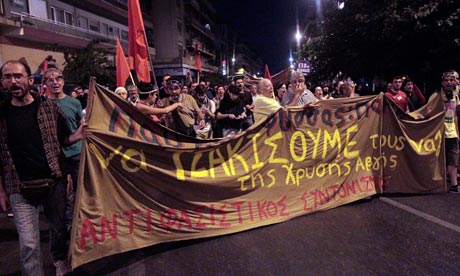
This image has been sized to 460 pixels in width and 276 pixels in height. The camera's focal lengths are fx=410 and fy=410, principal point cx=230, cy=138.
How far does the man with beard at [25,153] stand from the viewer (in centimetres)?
304

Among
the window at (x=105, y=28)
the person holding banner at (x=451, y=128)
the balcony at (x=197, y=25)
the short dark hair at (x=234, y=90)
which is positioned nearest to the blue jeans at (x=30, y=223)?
the short dark hair at (x=234, y=90)

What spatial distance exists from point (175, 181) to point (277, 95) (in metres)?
6.75

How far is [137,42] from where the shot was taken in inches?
253

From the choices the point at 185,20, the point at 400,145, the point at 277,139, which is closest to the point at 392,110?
the point at 400,145

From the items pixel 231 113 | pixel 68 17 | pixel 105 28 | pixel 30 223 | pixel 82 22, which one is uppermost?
pixel 105 28

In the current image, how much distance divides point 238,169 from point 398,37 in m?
12.7

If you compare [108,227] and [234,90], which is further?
[234,90]

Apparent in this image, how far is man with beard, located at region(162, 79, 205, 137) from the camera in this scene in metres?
6.73

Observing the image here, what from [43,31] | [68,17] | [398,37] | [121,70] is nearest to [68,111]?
[121,70]

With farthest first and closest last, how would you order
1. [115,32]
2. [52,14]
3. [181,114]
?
[115,32], [52,14], [181,114]

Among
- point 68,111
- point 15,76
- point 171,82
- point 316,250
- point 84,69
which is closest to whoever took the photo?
point 15,76

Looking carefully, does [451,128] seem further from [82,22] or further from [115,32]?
[115,32]

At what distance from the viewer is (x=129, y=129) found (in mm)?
4023

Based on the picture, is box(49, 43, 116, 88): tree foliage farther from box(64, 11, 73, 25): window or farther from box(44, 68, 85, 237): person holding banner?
box(44, 68, 85, 237): person holding banner
